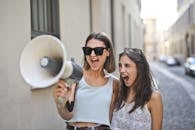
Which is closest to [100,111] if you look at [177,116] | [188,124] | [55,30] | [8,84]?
[8,84]

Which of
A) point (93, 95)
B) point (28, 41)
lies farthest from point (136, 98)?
point (28, 41)

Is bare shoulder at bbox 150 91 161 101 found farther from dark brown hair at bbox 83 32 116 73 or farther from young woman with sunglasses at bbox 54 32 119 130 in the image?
dark brown hair at bbox 83 32 116 73


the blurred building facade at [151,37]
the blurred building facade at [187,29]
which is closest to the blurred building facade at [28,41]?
the blurred building facade at [187,29]

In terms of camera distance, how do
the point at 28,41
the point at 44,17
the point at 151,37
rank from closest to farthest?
1. the point at 28,41
2. the point at 44,17
3. the point at 151,37

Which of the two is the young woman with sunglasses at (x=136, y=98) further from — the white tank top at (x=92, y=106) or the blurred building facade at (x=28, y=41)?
the blurred building facade at (x=28, y=41)

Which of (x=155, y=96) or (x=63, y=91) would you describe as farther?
(x=155, y=96)

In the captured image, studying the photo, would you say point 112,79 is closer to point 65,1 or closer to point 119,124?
point 119,124

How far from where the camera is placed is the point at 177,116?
10.8 meters

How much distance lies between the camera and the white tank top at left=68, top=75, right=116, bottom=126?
126 inches

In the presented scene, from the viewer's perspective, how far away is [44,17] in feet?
23.0

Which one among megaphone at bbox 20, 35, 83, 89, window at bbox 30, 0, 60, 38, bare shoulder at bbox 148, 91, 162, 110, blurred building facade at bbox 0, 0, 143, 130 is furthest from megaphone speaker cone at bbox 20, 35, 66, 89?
window at bbox 30, 0, 60, 38

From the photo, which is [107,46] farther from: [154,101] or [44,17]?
[44,17]

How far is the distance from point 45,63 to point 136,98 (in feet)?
2.24

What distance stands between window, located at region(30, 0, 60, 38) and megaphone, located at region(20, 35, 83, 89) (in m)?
2.96
